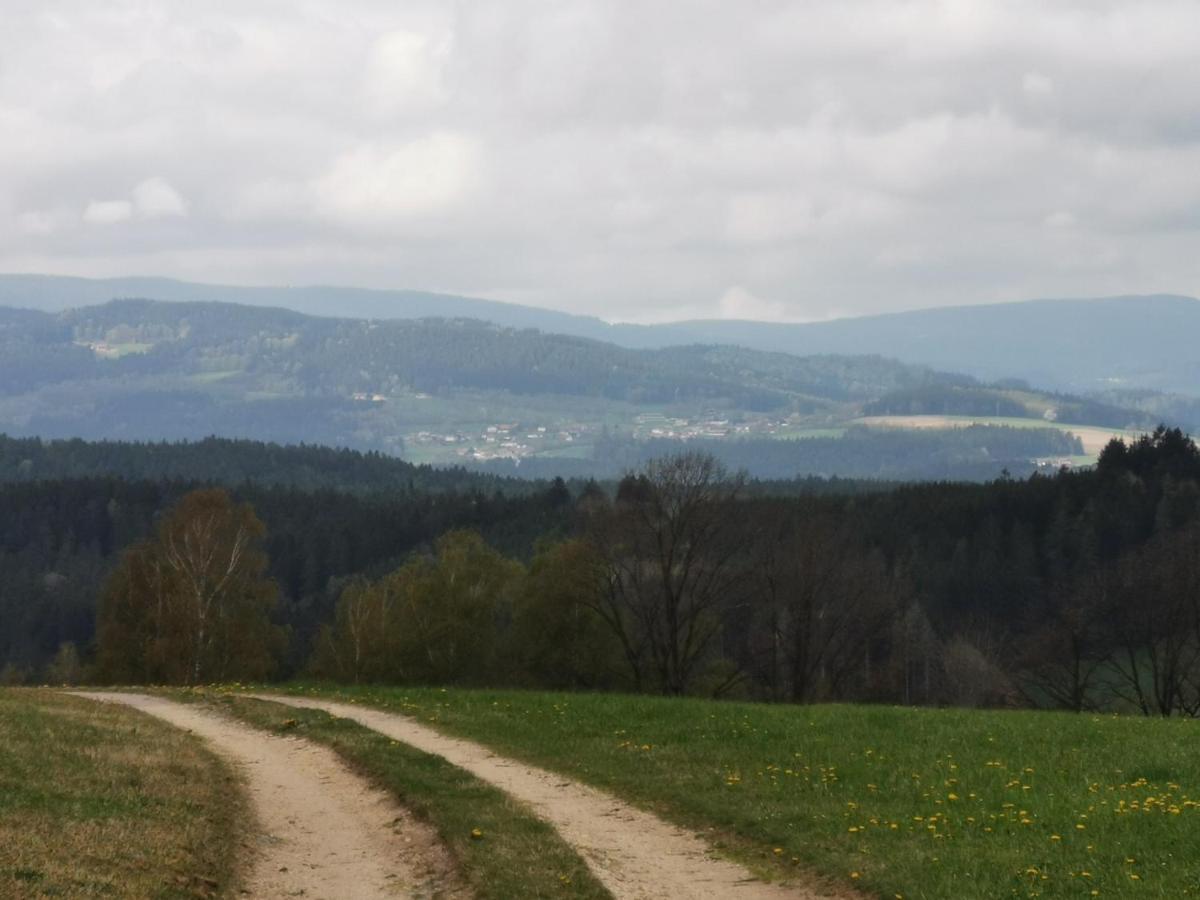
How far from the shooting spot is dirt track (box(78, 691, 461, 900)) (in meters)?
15.3

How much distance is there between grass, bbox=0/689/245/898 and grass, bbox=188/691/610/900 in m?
2.38

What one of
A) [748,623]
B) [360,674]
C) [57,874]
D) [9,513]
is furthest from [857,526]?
[9,513]

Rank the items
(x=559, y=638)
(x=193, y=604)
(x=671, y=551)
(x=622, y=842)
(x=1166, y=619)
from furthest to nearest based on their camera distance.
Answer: (x=1166, y=619) < (x=559, y=638) < (x=193, y=604) < (x=671, y=551) < (x=622, y=842)

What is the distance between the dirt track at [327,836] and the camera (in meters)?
15.3

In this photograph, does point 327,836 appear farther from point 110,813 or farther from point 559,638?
point 559,638

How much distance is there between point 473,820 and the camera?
18.0m

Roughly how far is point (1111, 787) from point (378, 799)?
34.6ft

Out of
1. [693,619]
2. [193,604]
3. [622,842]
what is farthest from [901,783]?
[193,604]

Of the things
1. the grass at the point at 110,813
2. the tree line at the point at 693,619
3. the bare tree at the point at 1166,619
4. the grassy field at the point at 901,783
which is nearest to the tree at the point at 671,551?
the tree line at the point at 693,619

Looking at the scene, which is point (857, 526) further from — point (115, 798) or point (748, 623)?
point (115, 798)

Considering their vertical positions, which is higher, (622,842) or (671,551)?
(671,551)

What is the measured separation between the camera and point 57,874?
43.7 ft

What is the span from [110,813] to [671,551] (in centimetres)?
3386

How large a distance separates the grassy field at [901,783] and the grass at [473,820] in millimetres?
2193
